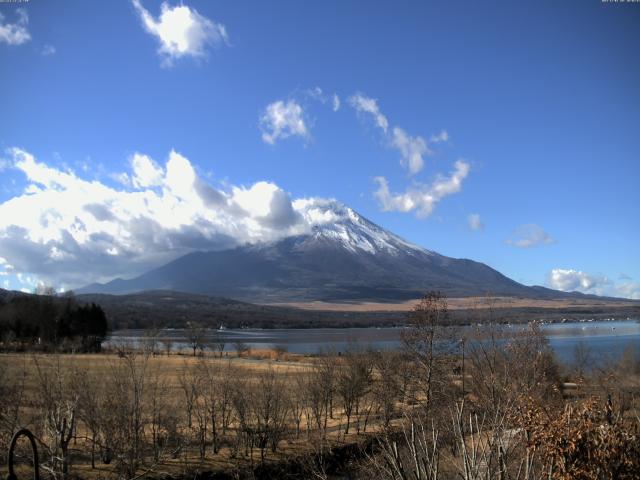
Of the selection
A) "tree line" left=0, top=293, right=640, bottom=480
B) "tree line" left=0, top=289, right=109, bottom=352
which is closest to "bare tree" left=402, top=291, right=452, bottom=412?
"tree line" left=0, top=293, right=640, bottom=480

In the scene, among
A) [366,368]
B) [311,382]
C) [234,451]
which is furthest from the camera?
[366,368]

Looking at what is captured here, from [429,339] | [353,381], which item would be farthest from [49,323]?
[429,339]

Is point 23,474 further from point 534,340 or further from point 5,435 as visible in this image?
point 534,340

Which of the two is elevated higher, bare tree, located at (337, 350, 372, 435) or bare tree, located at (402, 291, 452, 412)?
bare tree, located at (402, 291, 452, 412)

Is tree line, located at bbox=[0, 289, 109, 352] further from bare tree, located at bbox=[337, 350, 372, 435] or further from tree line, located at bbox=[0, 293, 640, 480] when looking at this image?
tree line, located at bbox=[0, 293, 640, 480]

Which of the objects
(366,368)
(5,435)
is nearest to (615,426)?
(5,435)

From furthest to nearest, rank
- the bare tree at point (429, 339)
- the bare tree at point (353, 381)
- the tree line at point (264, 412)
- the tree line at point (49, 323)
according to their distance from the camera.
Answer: the tree line at point (49, 323) < the bare tree at point (353, 381) < the bare tree at point (429, 339) < the tree line at point (264, 412)

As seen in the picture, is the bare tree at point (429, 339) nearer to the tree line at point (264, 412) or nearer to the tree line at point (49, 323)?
the tree line at point (264, 412)

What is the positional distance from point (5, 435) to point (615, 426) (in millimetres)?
22067

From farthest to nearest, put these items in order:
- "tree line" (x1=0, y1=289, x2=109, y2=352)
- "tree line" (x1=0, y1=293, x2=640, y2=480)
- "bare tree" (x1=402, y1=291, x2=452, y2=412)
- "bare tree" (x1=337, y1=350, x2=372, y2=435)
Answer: "tree line" (x1=0, y1=289, x2=109, y2=352) < "bare tree" (x1=337, y1=350, x2=372, y2=435) < "bare tree" (x1=402, y1=291, x2=452, y2=412) < "tree line" (x1=0, y1=293, x2=640, y2=480)

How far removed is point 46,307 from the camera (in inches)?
3994

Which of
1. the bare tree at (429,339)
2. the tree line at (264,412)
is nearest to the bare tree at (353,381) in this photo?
the tree line at (264,412)

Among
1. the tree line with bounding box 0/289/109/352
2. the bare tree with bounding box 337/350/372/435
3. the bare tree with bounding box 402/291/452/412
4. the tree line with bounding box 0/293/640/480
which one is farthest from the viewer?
the tree line with bounding box 0/289/109/352

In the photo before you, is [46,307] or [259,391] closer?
[259,391]
